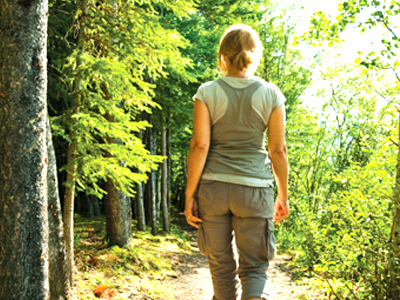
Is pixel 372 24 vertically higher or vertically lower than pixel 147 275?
higher

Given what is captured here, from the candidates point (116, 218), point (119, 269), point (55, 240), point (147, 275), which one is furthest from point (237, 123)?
point (116, 218)

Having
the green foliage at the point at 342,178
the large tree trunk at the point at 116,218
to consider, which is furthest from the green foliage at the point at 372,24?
the large tree trunk at the point at 116,218

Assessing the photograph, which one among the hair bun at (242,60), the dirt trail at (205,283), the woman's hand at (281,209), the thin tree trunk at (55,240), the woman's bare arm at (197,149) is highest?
the hair bun at (242,60)

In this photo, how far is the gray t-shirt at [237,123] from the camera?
2.77 m

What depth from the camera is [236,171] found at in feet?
9.00

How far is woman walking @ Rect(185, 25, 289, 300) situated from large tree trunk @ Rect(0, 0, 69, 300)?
170cm

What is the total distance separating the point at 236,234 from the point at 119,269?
4.66 m

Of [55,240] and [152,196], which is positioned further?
[152,196]

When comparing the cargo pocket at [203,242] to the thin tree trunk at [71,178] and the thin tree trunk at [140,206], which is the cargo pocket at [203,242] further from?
the thin tree trunk at [140,206]

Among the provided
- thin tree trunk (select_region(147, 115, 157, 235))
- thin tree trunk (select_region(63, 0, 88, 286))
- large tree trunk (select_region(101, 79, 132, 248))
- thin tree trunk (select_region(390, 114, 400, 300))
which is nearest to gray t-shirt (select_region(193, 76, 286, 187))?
thin tree trunk (select_region(390, 114, 400, 300))

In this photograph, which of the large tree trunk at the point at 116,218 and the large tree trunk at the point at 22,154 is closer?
the large tree trunk at the point at 22,154

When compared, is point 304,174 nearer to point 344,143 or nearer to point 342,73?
point 344,143

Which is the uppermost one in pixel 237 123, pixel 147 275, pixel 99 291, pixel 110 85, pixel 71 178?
pixel 110 85

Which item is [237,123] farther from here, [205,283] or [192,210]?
[205,283]
